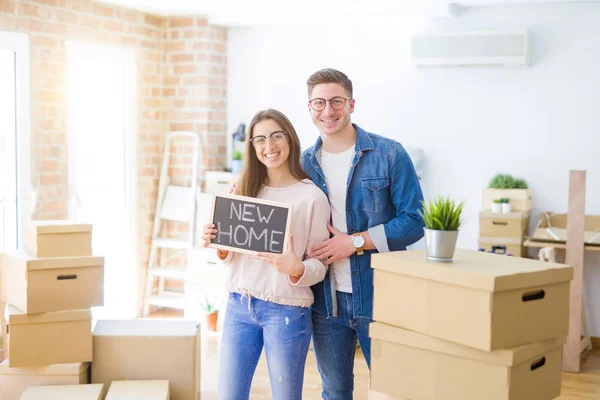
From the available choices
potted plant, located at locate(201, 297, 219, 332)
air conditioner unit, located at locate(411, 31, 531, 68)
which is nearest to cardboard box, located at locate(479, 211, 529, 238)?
air conditioner unit, located at locate(411, 31, 531, 68)

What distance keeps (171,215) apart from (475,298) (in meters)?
3.97

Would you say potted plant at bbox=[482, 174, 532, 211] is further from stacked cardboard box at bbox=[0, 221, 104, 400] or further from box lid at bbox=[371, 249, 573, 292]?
box lid at bbox=[371, 249, 573, 292]

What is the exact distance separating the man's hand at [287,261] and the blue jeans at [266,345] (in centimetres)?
12

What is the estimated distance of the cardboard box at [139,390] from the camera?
9.71 feet

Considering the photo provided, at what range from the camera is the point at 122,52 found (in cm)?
522

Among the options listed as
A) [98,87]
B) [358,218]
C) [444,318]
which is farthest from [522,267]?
[98,87]

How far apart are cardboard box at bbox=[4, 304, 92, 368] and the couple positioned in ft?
3.54

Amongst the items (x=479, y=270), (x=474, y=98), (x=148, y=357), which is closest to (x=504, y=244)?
(x=474, y=98)

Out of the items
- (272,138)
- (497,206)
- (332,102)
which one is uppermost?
(332,102)

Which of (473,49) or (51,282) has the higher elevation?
(473,49)

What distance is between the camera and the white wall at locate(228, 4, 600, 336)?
4785 mm

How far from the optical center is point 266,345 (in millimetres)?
2273

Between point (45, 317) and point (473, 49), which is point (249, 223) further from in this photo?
point (473, 49)

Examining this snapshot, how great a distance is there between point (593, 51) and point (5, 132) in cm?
371
